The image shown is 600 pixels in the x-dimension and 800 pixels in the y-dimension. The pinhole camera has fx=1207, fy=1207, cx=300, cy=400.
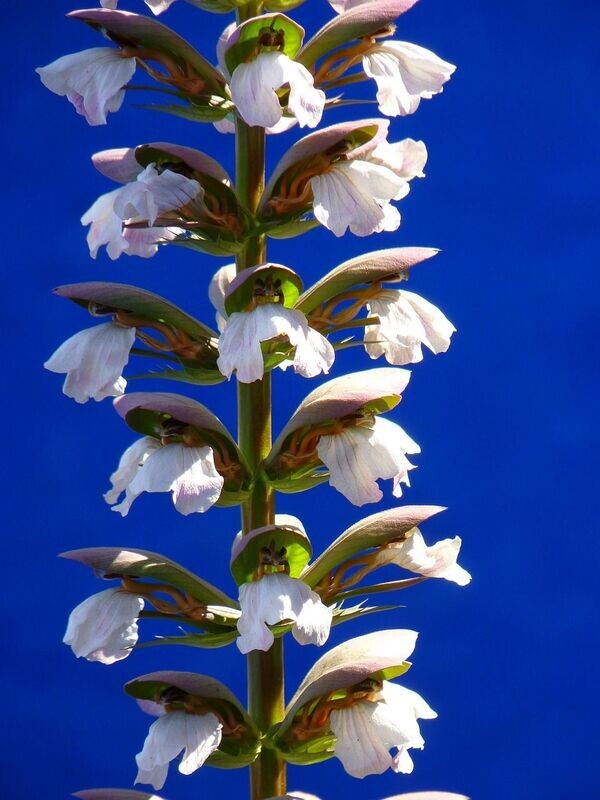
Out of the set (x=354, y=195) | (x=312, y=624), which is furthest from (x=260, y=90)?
(x=312, y=624)

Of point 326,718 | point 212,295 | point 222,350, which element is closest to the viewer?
point 222,350

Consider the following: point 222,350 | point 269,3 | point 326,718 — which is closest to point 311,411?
point 222,350

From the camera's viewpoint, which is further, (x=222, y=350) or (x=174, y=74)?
(x=174, y=74)

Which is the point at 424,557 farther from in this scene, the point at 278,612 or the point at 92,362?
the point at 92,362

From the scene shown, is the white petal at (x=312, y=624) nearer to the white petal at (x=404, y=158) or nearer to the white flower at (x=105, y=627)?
the white flower at (x=105, y=627)

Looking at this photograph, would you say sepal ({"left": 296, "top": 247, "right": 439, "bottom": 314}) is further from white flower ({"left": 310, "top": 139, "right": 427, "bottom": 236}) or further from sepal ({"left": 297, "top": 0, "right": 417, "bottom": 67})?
sepal ({"left": 297, "top": 0, "right": 417, "bottom": 67})

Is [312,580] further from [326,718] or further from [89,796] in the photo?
[89,796]

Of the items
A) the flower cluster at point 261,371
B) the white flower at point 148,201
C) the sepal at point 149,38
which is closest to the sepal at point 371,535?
the flower cluster at point 261,371
